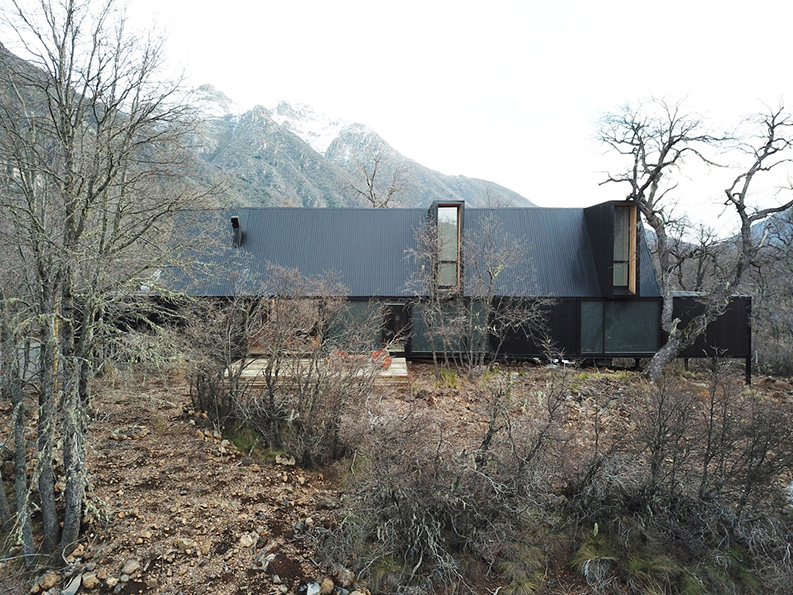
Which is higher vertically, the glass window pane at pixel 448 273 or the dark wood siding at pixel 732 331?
the glass window pane at pixel 448 273

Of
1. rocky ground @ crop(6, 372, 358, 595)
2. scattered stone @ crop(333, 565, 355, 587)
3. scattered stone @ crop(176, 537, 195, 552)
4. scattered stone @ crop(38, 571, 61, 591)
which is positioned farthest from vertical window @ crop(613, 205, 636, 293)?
scattered stone @ crop(38, 571, 61, 591)

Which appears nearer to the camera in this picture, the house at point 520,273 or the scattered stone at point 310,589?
the scattered stone at point 310,589

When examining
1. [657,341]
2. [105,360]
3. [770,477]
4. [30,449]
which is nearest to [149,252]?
[105,360]

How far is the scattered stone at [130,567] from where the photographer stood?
4473mm

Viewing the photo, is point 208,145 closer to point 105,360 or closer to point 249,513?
point 105,360

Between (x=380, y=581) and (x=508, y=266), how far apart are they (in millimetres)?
10143

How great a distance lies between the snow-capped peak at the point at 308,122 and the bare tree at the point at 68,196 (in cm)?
10235

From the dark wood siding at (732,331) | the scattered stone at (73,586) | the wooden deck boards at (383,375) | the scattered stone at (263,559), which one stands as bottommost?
the scattered stone at (73,586)

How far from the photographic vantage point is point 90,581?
436 centimetres

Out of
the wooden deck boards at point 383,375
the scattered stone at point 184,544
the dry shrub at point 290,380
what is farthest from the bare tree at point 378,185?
the scattered stone at point 184,544

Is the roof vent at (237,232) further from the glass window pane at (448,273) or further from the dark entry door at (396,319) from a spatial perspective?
the glass window pane at (448,273)

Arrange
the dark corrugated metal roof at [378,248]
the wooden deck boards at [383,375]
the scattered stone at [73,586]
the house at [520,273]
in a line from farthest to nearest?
the dark corrugated metal roof at [378,248] < the house at [520,273] < the wooden deck boards at [383,375] < the scattered stone at [73,586]

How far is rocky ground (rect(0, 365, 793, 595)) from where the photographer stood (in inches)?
175

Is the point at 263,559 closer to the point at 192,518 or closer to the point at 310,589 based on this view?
the point at 310,589
